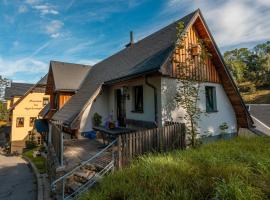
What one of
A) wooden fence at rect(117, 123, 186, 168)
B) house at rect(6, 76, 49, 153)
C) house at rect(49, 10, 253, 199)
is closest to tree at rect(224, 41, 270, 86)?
house at rect(49, 10, 253, 199)

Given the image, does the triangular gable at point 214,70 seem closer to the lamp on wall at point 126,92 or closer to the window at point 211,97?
the window at point 211,97

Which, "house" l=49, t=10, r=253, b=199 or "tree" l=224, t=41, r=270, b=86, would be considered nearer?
"house" l=49, t=10, r=253, b=199

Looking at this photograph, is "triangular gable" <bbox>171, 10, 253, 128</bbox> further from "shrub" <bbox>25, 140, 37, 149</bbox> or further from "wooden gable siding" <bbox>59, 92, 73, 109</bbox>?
"shrub" <bbox>25, 140, 37, 149</bbox>

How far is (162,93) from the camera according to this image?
8.76 m

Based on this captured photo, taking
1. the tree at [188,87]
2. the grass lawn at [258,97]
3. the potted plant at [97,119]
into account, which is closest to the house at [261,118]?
the tree at [188,87]

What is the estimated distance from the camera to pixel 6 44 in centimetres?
1966

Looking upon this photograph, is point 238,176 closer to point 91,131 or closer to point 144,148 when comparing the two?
point 144,148

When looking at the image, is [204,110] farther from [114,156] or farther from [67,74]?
[67,74]

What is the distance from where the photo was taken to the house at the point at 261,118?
16.8m

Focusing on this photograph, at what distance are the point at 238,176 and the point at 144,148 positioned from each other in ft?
9.98

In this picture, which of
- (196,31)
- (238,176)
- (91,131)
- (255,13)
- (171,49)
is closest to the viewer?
(238,176)

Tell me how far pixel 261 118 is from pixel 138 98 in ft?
49.9

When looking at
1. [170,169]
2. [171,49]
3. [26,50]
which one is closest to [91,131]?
[171,49]

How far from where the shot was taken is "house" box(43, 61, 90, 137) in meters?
15.3
